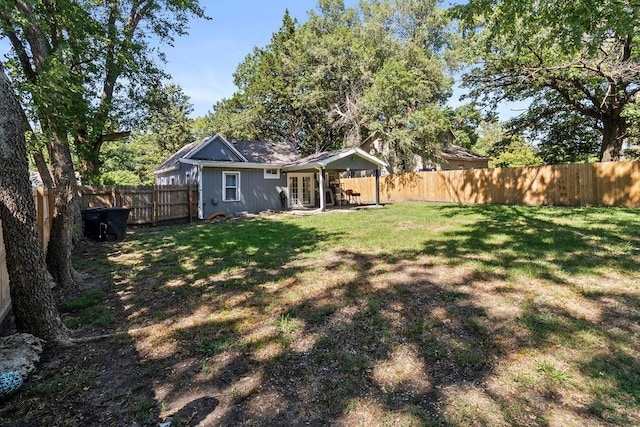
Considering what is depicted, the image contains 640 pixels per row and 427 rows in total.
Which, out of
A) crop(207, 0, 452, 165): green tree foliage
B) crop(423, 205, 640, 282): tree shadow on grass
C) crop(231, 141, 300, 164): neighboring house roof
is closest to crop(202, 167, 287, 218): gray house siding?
crop(231, 141, 300, 164): neighboring house roof

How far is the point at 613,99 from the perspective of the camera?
1446 cm

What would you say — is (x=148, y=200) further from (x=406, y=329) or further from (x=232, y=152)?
(x=406, y=329)

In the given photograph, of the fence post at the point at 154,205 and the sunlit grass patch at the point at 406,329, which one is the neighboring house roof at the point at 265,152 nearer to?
the fence post at the point at 154,205

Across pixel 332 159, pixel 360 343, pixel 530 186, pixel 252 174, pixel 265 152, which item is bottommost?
pixel 360 343

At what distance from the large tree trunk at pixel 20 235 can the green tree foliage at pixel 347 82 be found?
62.7 ft

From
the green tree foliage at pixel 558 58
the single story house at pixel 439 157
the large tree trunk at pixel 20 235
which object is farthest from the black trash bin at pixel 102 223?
the single story house at pixel 439 157

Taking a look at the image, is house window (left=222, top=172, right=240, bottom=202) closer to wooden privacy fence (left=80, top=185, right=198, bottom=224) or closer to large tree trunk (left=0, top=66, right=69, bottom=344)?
wooden privacy fence (left=80, top=185, right=198, bottom=224)

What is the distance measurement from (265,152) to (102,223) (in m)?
11.2

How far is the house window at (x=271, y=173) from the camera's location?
1694cm

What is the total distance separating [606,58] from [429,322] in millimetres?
14374

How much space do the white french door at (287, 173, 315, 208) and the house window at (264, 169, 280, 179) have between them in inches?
27.0

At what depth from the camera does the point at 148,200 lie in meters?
12.6

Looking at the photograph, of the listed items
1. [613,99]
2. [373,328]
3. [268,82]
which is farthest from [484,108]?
[373,328]

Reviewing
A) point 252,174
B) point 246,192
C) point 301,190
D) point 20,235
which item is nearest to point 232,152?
point 252,174
